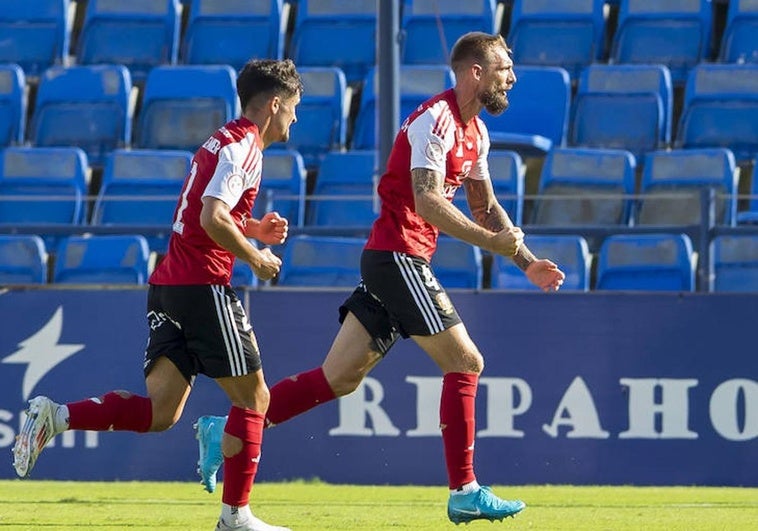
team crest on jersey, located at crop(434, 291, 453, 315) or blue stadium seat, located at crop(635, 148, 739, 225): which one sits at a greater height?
team crest on jersey, located at crop(434, 291, 453, 315)

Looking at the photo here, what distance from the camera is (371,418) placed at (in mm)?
10438

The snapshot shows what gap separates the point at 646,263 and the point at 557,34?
12.0 feet

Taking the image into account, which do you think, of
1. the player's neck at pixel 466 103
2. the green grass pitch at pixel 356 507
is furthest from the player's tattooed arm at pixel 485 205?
the green grass pitch at pixel 356 507

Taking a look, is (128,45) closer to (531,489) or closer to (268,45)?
(268,45)

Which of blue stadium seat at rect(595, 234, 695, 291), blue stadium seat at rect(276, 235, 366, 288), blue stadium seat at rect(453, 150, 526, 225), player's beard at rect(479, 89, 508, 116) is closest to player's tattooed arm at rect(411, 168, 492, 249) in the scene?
player's beard at rect(479, 89, 508, 116)

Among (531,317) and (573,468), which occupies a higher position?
(531,317)

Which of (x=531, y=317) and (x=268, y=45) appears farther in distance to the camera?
(x=268, y=45)

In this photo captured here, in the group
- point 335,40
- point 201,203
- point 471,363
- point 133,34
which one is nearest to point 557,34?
point 335,40

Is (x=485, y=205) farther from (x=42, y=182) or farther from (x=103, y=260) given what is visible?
(x=42, y=182)

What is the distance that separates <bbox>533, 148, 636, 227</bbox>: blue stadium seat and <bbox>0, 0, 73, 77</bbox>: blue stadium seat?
199 inches

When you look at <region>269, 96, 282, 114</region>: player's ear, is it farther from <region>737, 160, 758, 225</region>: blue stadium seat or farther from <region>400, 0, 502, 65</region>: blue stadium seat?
<region>400, 0, 502, 65</region>: blue stadium seat

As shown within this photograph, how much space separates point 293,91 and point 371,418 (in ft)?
13.1

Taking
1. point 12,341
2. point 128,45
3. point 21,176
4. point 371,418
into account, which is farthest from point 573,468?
point 128,45

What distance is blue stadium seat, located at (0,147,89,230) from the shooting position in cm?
1332
